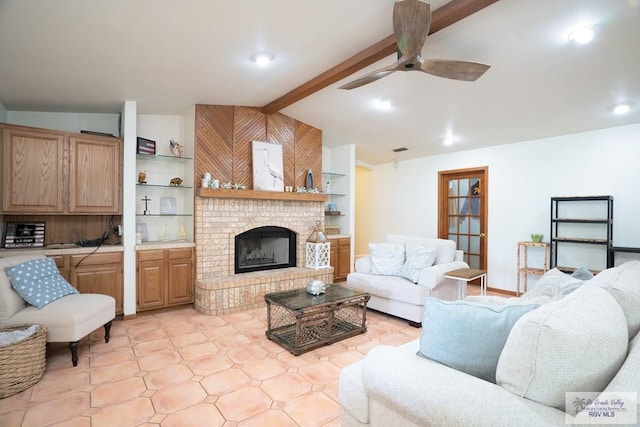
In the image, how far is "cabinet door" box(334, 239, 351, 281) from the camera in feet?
18.7

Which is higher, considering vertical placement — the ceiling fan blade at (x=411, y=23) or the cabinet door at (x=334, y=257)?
the ceiling fan blade at (x=411, y=23)

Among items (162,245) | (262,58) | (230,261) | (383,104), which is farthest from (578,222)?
(162,245)

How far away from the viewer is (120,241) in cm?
409

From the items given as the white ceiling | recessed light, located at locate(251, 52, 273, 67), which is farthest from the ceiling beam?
recessed light, located at locate(251, 52, 273, 67)

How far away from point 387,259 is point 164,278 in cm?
288

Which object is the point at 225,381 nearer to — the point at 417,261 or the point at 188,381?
the point at 188,381

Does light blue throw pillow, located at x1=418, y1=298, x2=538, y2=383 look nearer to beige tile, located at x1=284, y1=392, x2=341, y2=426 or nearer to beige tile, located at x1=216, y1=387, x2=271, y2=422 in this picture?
beige tile, located at x1=284, y1=392, x2=341, y2=426

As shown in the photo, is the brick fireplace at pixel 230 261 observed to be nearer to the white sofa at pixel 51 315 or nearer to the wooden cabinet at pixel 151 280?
the wooden cabinet at pixel 151 280

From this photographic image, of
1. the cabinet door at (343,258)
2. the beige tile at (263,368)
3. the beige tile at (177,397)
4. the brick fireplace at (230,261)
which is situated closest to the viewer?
the beige tile at (177,397)

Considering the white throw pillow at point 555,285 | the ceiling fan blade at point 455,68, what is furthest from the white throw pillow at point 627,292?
the ceiling fan blade at point 455,68

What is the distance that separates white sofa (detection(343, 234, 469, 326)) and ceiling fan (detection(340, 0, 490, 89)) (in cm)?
221

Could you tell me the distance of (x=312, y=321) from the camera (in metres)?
3.21

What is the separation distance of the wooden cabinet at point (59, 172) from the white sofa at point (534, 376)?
3836mm

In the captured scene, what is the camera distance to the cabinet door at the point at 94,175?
361 centimetres
